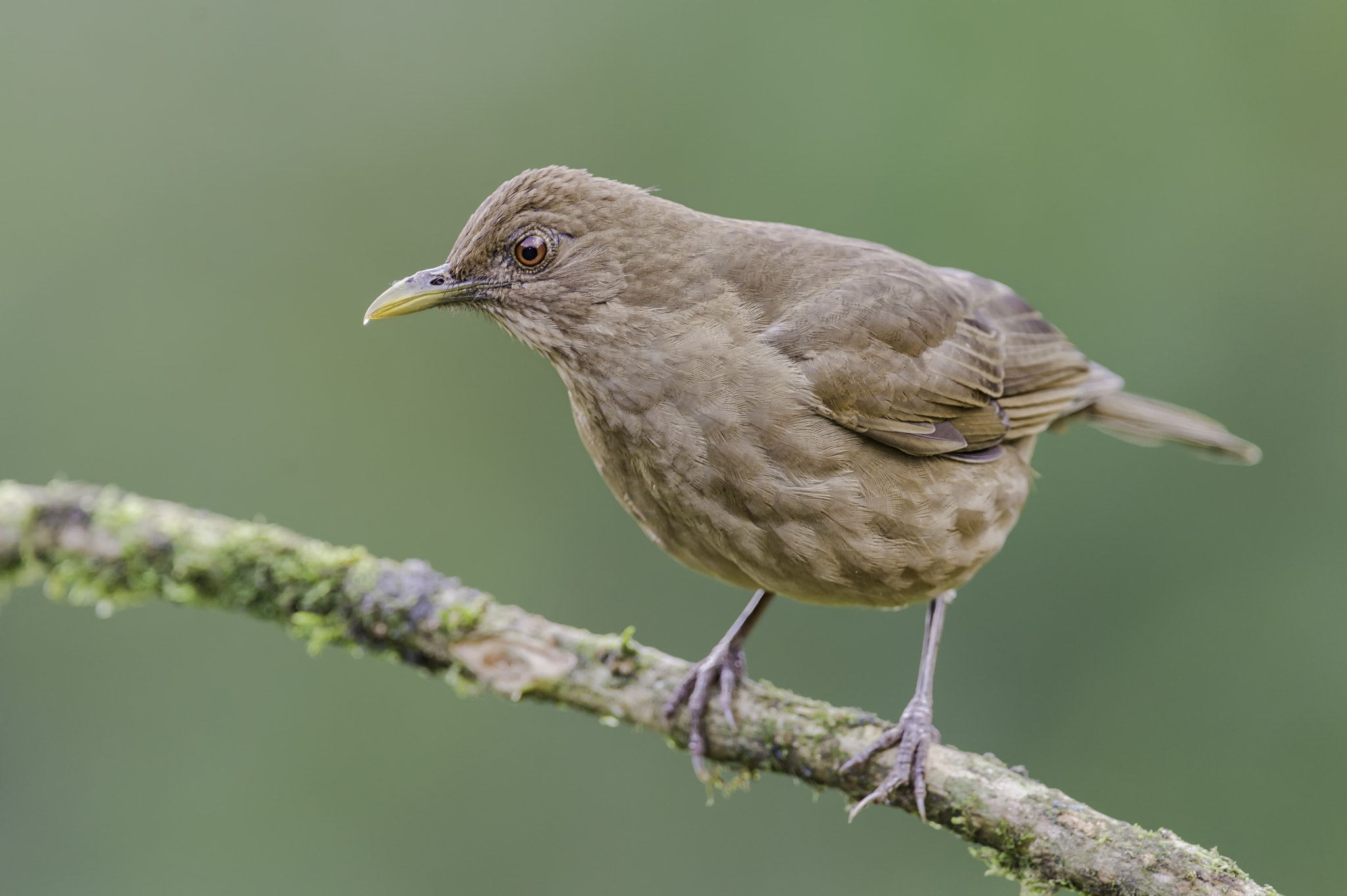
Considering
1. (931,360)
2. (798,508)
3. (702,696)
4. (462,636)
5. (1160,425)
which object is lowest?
(462,636)

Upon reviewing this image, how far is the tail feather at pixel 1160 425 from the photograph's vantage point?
6.33 m

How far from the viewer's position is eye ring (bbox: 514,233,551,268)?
4684mm

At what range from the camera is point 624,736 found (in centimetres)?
802

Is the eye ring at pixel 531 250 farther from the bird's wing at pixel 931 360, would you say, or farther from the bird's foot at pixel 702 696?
the bird's foot at pixel 702 696

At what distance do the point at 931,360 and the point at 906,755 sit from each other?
1.78m

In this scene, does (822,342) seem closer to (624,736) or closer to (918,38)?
(624,736)

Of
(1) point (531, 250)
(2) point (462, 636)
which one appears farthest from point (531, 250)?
(2) point (462, 636)

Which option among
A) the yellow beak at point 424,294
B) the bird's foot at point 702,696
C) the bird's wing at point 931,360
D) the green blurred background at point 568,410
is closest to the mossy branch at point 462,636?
the bird's foot at point 702,696

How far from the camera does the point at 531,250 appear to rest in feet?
15.4

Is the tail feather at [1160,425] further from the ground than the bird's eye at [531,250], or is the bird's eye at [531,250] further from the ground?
the tail feather at [1160,425]

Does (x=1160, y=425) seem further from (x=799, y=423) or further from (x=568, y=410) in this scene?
(x=568, y=410)

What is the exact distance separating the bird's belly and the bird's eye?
66 cm

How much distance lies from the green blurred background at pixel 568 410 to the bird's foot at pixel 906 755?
272cm

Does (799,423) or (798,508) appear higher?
(799,423)
